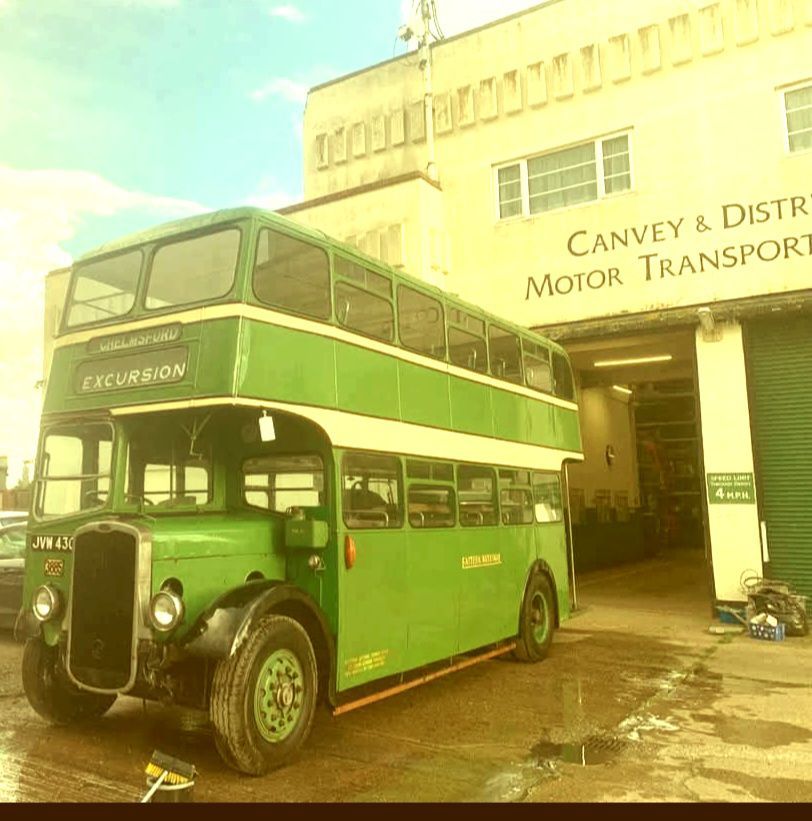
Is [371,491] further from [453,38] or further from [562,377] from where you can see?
[453,38]

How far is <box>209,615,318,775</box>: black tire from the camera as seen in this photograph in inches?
205

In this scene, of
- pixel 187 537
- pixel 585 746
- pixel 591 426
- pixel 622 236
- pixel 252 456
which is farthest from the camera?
pixel 591 426

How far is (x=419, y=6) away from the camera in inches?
598

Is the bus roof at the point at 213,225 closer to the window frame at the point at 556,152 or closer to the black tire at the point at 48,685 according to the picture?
the black tire at the point at 48,685

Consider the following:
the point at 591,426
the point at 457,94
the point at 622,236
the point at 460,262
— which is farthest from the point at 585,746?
the point at 591,426

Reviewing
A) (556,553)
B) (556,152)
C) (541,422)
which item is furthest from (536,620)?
(556,152)

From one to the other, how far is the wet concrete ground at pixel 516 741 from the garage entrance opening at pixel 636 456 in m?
5.21

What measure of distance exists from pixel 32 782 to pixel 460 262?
11411 mm

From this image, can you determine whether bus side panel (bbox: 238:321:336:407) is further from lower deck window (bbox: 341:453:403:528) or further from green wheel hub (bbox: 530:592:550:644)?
green wheel hub (bbox: 530:592:550:644)

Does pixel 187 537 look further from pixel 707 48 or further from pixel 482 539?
pixel 707 48

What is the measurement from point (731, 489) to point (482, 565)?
536cm

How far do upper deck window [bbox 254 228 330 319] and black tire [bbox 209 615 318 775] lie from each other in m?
2.42

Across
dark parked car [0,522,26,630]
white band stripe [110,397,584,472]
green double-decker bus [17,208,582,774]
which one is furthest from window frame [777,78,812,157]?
dark parked car [0,522,26,630]

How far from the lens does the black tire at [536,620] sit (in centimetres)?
951
